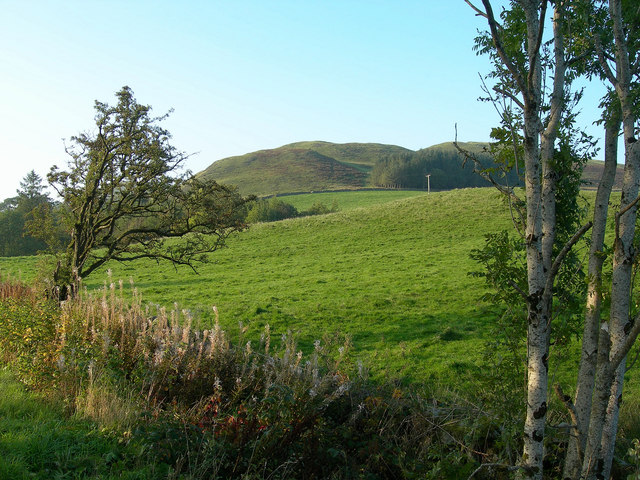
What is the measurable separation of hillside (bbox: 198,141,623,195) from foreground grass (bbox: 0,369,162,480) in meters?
76.0

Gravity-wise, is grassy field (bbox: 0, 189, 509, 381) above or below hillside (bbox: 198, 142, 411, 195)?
below

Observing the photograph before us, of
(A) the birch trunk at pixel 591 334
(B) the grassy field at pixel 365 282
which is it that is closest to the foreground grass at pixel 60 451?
(B) the grassy field at pixel 365 282

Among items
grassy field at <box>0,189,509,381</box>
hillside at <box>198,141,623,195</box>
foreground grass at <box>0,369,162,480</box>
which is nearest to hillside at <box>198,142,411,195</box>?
hillside at <box>198,141,623,195</box>

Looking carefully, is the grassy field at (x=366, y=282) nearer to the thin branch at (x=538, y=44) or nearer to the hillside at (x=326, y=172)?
the thin branch at (x=538, y=44)

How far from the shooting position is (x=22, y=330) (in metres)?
8.20

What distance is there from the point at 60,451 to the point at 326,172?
140m

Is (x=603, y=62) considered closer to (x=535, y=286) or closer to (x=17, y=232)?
(x=535, y=286)

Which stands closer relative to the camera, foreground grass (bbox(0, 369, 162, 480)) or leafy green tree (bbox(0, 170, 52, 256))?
foreground grass (bbox(0, 369, 162, 480))

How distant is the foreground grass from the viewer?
14.1 feet

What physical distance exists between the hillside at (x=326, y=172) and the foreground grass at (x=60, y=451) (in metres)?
76.0

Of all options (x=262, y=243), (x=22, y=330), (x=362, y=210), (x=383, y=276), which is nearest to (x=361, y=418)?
(x=22, y=330)

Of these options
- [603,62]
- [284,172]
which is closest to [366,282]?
[603,62]

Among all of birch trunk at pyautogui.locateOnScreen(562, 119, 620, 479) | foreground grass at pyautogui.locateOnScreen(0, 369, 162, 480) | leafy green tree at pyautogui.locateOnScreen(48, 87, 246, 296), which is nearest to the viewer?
foreground grass at pyautogui.locateOnScreen(0, 369, 162, 480)

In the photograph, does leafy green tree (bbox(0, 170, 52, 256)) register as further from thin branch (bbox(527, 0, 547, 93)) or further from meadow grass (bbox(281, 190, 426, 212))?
thin branch (bbox(527, 0, 547, 93))
